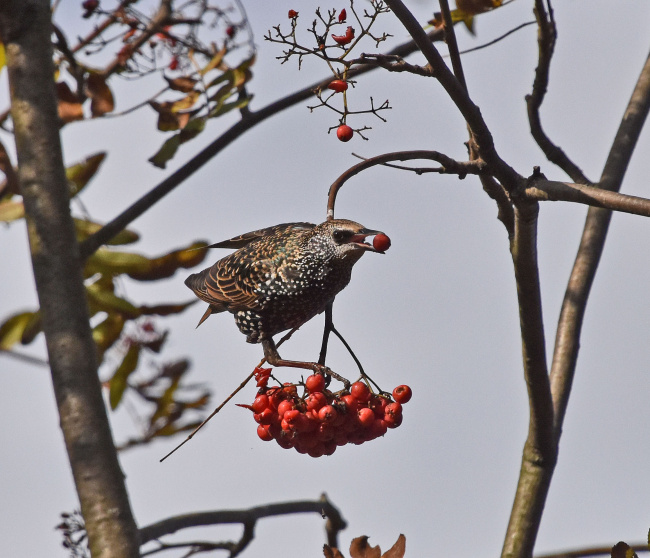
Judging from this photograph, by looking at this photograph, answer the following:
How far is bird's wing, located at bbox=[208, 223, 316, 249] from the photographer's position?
3.28m

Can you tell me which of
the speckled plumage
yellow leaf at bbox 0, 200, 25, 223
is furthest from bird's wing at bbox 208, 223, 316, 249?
yellow leaf at bbox 0, 200, 25, 223

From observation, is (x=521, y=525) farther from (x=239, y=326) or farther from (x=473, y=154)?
(x=473, y=154)

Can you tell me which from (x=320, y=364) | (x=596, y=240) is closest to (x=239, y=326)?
(x=320, y=364)

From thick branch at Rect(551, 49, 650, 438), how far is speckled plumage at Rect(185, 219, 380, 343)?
3.25 ft

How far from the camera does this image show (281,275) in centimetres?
319

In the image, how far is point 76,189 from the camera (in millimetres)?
3613

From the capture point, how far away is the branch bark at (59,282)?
291 cm

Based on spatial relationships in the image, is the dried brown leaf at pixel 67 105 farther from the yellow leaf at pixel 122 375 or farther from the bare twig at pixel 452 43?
the bare twig at pixel 452 43

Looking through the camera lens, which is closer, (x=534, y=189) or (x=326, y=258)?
(x=534, y=189)

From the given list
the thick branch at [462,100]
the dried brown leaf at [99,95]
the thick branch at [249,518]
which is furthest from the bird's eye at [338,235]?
the dried brown leaf at [99,95]

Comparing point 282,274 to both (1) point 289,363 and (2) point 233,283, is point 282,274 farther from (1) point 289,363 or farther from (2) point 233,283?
(1) point 289,363

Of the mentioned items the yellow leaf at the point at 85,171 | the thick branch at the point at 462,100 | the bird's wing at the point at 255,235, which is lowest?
the thick branch at the point at 462,100

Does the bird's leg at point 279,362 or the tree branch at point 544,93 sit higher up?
the tree branch at point 544,93

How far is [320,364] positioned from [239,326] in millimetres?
712
